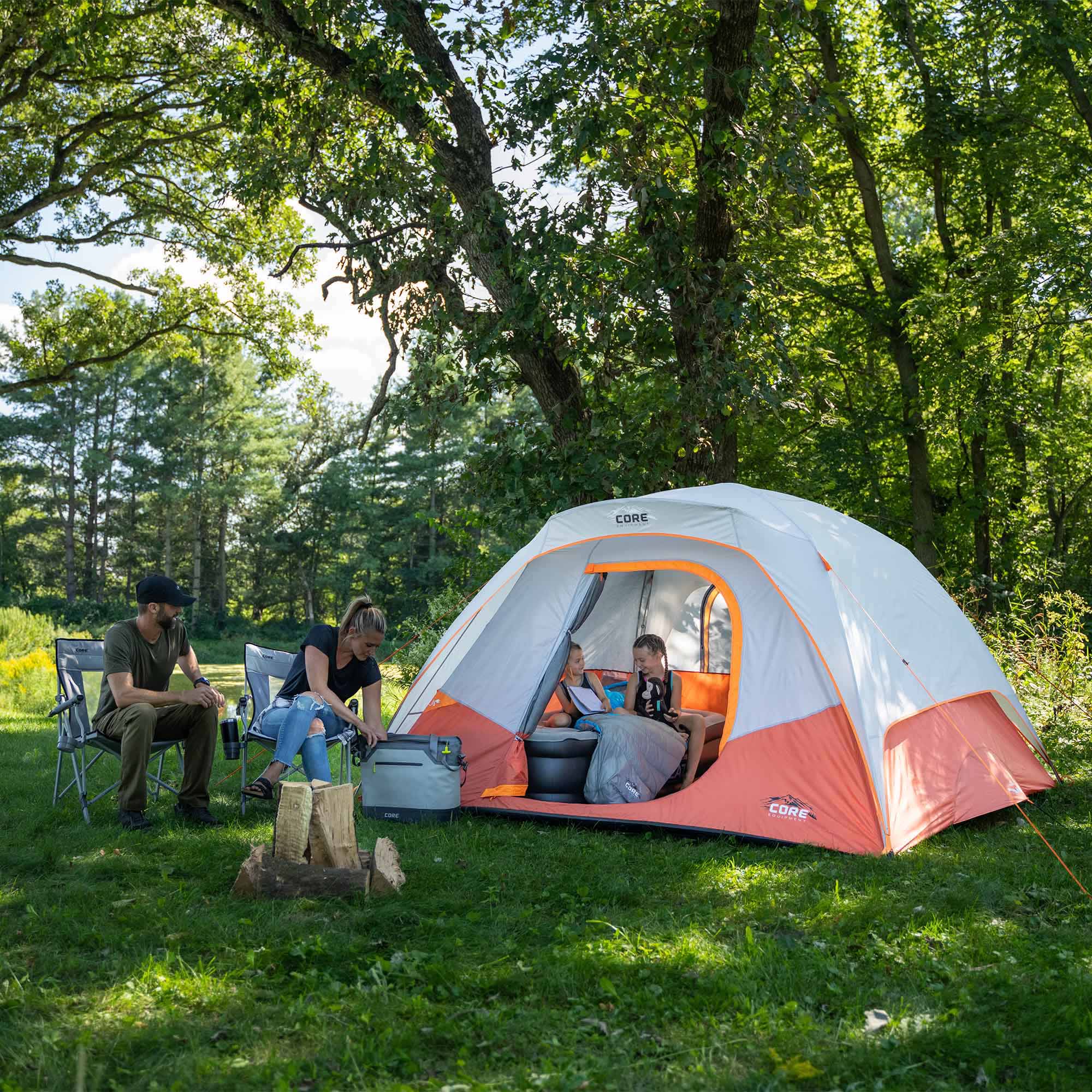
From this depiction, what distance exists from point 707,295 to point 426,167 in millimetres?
2592

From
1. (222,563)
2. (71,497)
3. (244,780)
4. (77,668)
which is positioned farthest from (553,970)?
(71,497)

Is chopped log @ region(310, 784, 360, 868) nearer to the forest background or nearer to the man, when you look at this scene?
the man

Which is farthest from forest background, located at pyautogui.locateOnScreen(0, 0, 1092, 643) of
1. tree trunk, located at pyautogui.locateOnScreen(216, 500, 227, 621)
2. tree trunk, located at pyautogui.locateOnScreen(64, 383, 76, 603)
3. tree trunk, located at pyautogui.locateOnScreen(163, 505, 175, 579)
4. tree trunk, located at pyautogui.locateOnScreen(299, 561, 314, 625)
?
tree trunk, located at pyautogui.locateOnScreen(299, 561, 314, 625)

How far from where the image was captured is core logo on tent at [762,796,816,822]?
4941mm

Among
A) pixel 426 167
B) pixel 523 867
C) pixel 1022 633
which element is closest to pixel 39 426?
pixel 426 167

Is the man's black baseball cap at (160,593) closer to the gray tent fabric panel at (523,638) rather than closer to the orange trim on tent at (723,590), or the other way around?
the gray tent fabric panel at (523,638)

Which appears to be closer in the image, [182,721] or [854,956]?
[854,956]

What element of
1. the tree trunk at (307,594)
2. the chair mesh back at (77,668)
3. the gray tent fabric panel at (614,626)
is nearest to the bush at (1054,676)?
the gray tent fabric panel at (614,626)

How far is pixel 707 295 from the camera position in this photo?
7570mm

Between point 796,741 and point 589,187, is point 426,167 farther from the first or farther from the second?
point 796,741

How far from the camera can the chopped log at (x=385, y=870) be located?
13.2 feet

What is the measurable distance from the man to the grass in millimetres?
284

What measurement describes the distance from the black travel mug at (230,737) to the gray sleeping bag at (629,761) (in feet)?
6.14

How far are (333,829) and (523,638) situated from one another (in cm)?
233
